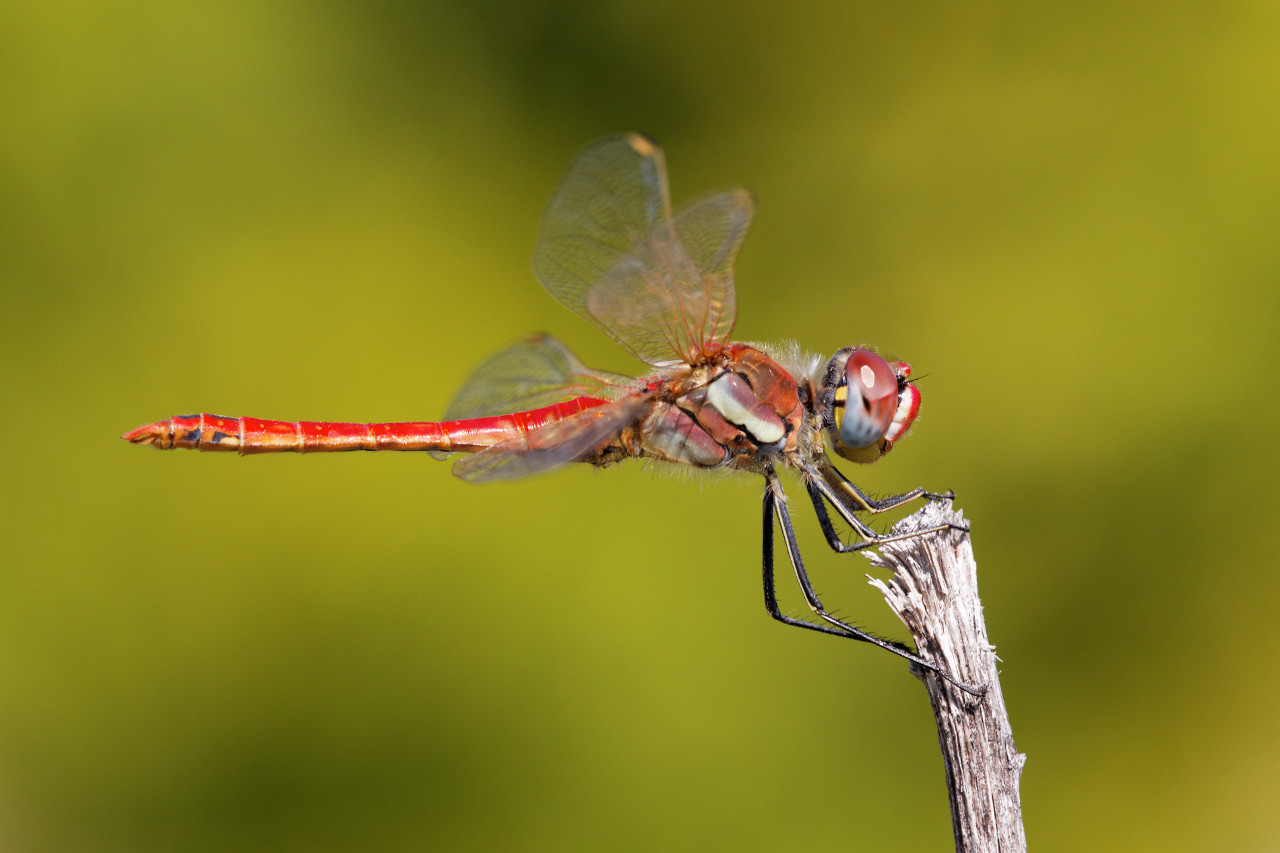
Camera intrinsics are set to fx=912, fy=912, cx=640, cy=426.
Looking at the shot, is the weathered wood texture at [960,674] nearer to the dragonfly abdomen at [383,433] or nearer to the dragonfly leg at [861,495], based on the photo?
the dragonfly leg at [861,495]

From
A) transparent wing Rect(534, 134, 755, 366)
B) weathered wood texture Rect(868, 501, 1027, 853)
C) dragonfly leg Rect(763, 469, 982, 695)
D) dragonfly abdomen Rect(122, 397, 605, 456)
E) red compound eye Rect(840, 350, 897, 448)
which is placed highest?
transparent wing Rect(534, 134, 755, 366)

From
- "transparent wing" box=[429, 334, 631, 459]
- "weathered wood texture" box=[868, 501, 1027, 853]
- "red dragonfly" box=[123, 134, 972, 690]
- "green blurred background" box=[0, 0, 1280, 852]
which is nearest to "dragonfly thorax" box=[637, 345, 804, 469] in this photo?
"red dragonfly" box=[123, 134, 972, 690]

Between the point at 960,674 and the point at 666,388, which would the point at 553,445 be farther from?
the point at 960,674

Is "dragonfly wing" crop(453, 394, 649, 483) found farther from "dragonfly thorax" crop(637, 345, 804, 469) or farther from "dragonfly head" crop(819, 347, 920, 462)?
"dragonfly head" crop(819, 347, 920, 462)

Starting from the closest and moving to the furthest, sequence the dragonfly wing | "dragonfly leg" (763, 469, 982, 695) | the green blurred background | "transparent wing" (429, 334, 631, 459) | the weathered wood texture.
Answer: the weathered wood texture, the dragonfly wing, "dragonfly leg" (763, 469, 982, 695), "transparent wing" (429, 334, 631, 459), the green blurred background

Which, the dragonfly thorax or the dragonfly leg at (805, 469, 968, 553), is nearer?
the dragonfly leg at (805, 469, 968, 553)

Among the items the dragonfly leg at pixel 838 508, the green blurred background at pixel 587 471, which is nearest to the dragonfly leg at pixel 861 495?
the dragonfly leg at pixel 838 508

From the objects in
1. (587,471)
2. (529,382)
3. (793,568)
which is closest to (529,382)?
(529,382)
